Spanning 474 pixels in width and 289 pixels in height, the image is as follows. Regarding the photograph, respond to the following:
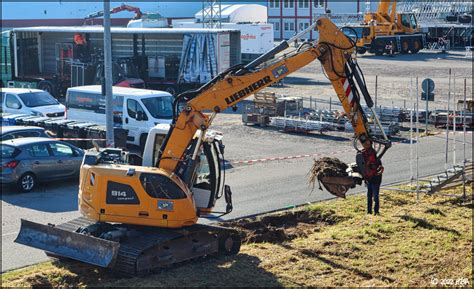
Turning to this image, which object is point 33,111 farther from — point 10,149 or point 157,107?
point 10,149

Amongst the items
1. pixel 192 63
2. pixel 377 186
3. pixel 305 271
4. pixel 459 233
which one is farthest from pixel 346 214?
pixel 192 63

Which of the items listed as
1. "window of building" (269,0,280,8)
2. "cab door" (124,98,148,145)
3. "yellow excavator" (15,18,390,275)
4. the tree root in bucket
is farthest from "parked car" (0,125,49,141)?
"window of building" (269,0,280,8)

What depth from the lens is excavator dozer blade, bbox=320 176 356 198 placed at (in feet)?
52.4

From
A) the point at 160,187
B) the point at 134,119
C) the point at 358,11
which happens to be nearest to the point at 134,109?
the point at 134,119

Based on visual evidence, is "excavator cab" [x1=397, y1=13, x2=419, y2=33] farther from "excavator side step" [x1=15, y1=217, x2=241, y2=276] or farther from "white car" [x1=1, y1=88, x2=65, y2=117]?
"excavator side step" [x1=15, y1=217, x2=241, y2=276]

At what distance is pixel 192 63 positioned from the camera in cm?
3944

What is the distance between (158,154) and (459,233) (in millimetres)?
6122

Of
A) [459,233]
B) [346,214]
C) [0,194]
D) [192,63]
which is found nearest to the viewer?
[459,233]

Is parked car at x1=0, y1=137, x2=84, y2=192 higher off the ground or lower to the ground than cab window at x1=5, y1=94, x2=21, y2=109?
lower

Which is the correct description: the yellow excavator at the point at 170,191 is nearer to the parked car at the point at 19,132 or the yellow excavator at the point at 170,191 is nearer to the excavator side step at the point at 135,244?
the excavator side step at the point at 135,244

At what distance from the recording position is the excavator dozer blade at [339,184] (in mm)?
15977

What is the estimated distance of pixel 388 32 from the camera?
59.5 m

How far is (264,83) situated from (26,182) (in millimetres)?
8912

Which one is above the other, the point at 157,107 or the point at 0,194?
the point at 157,107
